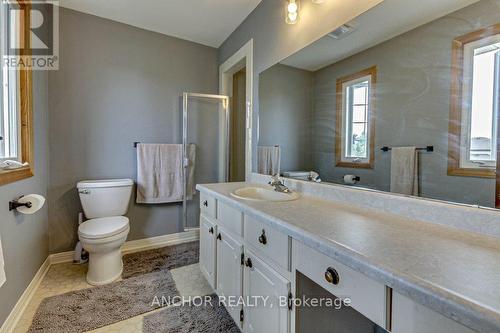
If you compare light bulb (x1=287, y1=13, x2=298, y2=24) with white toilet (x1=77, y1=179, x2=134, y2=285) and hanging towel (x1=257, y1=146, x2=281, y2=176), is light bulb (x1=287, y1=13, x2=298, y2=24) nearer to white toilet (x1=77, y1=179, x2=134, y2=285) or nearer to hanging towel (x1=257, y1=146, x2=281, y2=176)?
hanging towel (x1=257, y1=146, x2=281, y2=176)

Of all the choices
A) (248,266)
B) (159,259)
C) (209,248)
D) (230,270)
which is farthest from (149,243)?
(248,266)

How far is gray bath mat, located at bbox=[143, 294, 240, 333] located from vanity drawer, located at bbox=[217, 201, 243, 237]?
0.61 meters

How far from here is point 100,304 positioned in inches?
63.8

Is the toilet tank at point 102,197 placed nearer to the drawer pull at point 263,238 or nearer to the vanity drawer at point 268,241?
the vanity drawer at point 268,241

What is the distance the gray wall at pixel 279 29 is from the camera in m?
1.28

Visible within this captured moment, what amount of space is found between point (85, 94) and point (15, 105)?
73 centimetres

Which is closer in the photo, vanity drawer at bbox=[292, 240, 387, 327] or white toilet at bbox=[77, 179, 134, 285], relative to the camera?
vanity drawer at bbox=[292, 240, 387, 327]

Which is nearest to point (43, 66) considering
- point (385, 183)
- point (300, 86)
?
point (300, 86)

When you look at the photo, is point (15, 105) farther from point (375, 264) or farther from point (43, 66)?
point (375, 264)

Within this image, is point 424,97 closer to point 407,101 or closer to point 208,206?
point 407,101

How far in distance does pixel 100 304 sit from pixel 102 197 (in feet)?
2.96

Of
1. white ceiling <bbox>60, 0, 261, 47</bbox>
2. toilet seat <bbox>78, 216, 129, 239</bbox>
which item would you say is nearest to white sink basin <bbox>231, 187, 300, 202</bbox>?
toilet seat <bbox>78, 216, 129, 239</bbox>

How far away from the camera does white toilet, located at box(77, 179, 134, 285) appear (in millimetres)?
1788

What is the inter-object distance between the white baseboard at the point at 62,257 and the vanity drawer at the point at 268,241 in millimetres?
1491
